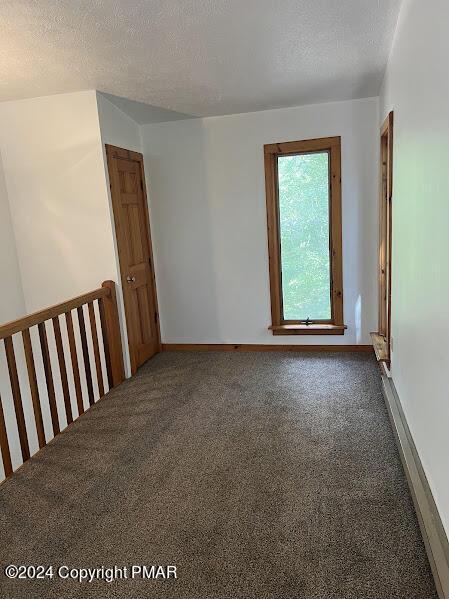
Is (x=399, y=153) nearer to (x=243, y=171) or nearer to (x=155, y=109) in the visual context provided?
(x=243, y=171)

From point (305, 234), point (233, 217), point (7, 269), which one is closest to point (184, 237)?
point (233, 217)

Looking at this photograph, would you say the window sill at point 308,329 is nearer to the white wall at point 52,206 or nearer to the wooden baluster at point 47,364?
the white wall at point 52,206

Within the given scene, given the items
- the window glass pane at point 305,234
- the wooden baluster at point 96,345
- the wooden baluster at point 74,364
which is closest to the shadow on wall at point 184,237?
the window glass pane at point 305,234

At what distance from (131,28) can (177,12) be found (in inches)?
12.8

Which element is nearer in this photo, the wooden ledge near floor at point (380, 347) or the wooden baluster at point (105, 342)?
the wooden ledge near floor at point (380, 347)

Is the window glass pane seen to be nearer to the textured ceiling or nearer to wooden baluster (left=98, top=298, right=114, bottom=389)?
the textured ceiling

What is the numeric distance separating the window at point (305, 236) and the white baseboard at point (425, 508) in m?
1.69

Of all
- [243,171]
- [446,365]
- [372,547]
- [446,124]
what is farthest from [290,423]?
[243,171]

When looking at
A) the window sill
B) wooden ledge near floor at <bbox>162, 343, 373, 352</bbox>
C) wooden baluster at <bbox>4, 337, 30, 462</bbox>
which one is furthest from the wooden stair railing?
the window sill

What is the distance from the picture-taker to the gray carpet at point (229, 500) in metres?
1.75

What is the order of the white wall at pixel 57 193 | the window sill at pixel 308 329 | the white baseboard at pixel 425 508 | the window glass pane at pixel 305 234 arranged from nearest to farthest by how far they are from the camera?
the white baseboard at pixel 425 508 → the white wall at pixel 57 193 → the window glass pane at pixel 305 234 → the window sill at pixel 308 329

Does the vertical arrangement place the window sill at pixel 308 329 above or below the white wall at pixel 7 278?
below

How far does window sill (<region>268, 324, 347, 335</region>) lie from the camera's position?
14.0 ft

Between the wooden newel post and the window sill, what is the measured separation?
1499mm
